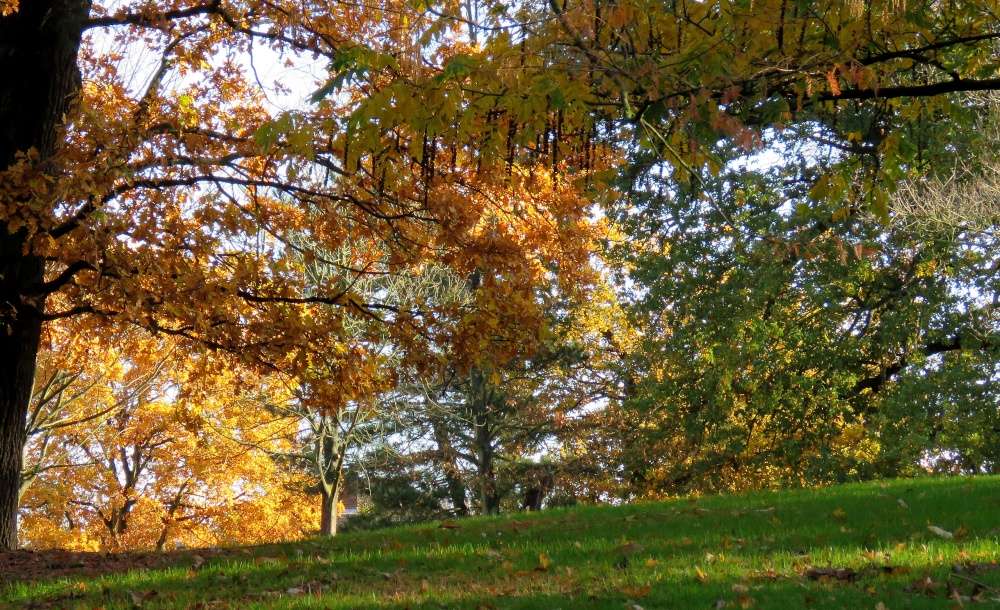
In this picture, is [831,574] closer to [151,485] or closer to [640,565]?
[640,565]

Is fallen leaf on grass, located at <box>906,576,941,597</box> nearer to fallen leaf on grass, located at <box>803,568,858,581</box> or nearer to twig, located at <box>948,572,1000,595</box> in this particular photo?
twig, located at <box>948,572,1000,595</box>

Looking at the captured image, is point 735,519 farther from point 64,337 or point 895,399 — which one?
point 64,337

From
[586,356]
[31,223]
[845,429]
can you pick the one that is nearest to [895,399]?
[845,429]

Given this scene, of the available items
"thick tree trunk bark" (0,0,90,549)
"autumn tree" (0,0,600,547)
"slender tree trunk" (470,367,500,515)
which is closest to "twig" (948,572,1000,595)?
"autumn tree" (0,0,600,547)

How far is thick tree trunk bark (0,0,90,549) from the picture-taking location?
8523mm

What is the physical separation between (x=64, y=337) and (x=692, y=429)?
37.4ft

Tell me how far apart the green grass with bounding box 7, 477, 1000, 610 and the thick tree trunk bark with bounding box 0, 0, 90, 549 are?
2400mm

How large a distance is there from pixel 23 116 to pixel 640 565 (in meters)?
7.20

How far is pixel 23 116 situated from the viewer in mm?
8555

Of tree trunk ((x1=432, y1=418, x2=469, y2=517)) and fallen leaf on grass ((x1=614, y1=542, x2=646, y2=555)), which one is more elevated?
tree trunk ((x1=432, y1=418, x2=469, y2=517))

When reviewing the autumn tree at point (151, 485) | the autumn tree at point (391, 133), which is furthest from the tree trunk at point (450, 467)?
the autumn tree at point (391, 133)

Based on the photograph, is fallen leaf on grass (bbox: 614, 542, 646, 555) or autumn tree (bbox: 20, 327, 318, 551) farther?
autumn tree (bbox: 20, 327, 318, 551)

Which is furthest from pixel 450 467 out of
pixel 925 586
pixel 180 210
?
pixel 925 586

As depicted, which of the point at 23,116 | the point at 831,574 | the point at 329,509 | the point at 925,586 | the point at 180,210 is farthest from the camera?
the point at 329,509
